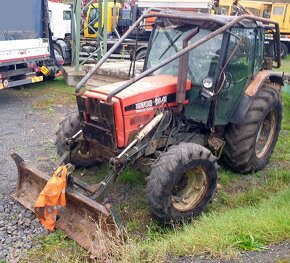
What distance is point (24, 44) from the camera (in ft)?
30.8

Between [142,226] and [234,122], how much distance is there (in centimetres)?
184

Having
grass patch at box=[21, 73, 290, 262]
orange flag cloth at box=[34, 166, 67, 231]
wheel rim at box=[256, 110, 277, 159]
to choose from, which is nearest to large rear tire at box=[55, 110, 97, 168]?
grass patch at box=[21, 73, 290, 262]

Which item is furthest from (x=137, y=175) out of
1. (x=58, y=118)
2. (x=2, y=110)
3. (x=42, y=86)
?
(x=42, y=86)

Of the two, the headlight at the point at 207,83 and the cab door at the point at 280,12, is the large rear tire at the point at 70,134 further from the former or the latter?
the cab door at the point at 280,12

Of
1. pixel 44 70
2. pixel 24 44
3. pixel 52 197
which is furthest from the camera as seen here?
pixel 44 70

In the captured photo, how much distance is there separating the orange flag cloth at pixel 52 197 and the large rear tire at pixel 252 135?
7.73 ft

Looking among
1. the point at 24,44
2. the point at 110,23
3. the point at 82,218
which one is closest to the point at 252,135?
the point at 82,218

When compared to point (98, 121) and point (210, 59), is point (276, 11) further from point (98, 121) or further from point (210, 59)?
point (98, 121)

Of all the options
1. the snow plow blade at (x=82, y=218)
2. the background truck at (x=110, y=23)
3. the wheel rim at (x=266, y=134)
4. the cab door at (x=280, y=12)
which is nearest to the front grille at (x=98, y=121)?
the snow plow blade at (x=82, y=218)

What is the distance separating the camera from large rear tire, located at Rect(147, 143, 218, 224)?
407cm

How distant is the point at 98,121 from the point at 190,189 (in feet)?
4.20

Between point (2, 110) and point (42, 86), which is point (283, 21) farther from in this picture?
point (2, 110)

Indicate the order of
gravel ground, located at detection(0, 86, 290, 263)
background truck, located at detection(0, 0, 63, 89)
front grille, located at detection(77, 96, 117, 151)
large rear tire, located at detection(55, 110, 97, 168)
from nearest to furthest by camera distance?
gravel ground, located at detection(0, 86, 290, 263), front grille, located at detection(77, 96, 117, 151), large rear tire, located at detection(55, 110, 97, 168), background truck, located at detection(0, 0, 63, 89)

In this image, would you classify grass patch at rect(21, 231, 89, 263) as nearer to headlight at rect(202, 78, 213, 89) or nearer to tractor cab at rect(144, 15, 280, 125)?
tractor cab at rect(144, 15, 280, 125)
